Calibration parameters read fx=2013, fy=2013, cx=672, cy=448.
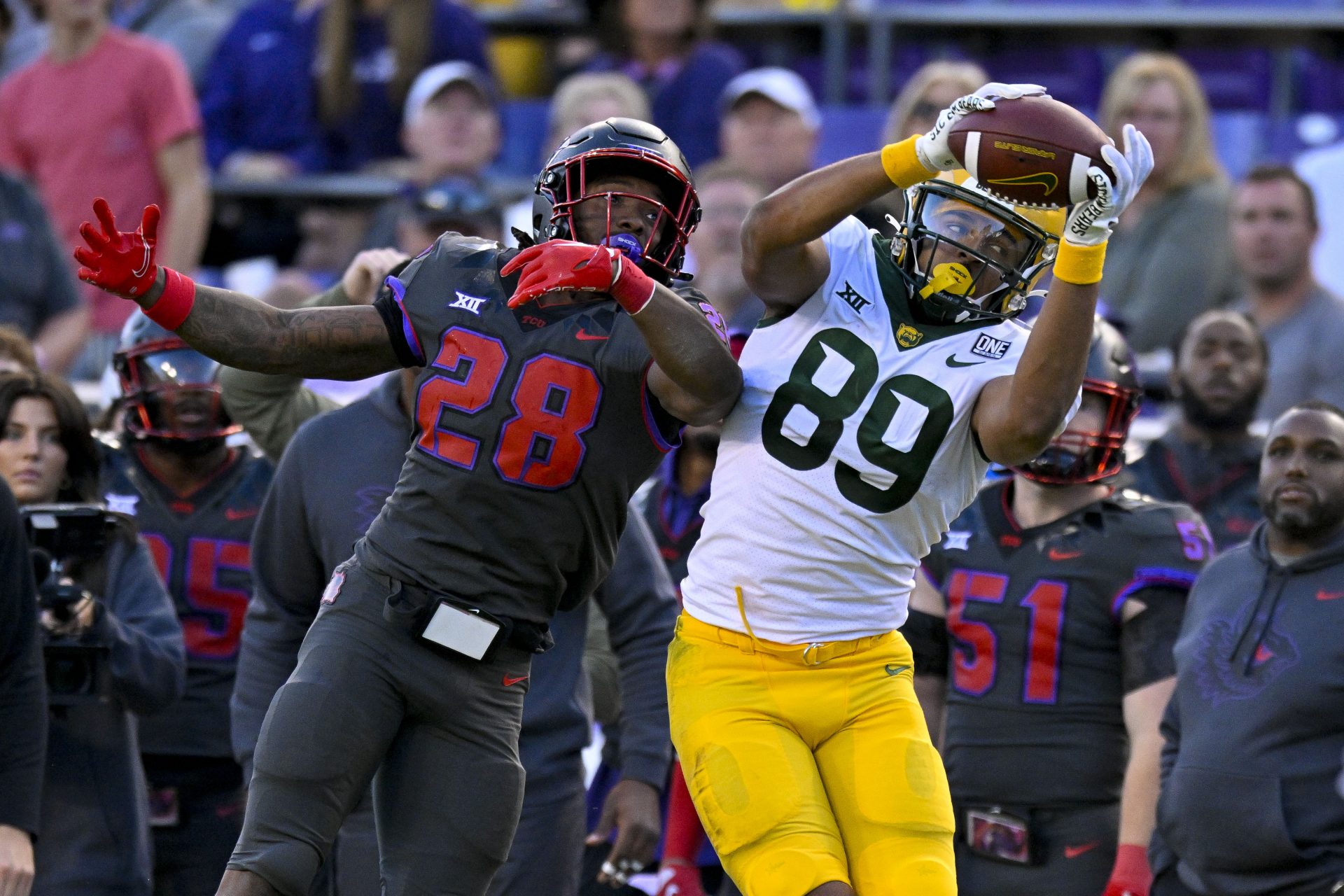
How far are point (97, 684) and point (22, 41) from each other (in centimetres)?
610

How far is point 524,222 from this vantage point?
775 centimetres

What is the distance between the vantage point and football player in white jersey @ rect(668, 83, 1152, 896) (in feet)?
12.5

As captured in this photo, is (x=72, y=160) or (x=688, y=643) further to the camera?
(x=72, y=160)

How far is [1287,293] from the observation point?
23.9 ft

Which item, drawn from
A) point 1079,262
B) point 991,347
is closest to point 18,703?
point 991,347

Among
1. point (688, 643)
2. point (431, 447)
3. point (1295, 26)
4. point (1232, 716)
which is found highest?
point (1295, 26)

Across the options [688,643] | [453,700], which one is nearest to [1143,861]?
[688,643]

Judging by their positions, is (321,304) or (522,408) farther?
(321,304)

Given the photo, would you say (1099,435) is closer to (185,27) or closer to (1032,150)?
(1032,150)

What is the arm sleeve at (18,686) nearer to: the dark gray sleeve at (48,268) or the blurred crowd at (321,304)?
the blurred crowd at (321,304)

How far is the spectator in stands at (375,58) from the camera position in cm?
910

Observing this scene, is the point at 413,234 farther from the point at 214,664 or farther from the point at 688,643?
the point at 688,643

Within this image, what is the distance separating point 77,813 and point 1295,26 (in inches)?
271

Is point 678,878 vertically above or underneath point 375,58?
underneath
